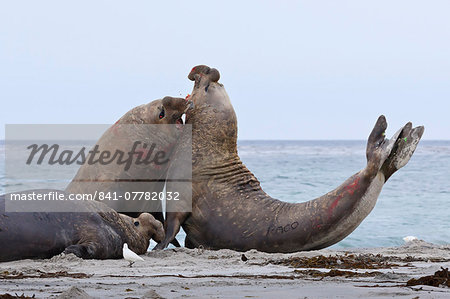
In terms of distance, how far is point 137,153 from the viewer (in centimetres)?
795

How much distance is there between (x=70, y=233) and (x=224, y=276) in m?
1.82

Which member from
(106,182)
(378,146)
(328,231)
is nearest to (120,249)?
(106,182)

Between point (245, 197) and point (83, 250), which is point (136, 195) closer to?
point (245, 197)

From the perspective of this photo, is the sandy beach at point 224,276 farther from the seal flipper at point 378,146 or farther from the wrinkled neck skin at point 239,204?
the seal flipper at point 378,146

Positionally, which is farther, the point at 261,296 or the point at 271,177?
the point at 271,177

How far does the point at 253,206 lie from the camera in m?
7.77

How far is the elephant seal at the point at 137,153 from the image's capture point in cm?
783

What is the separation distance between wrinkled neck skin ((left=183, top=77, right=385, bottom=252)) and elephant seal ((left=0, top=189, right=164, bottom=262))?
1059 mm

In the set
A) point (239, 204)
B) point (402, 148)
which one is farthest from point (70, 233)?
point (402, 148)

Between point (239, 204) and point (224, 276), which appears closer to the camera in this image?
point (224, 276)

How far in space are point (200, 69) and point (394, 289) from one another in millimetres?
5004

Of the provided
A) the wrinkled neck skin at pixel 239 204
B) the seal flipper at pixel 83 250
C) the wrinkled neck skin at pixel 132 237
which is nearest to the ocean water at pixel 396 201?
the wrinkled neck skin at pixel 239 204

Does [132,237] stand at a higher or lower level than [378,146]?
lower

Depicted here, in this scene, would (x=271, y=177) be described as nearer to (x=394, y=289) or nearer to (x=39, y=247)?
(x=39, y=247)
